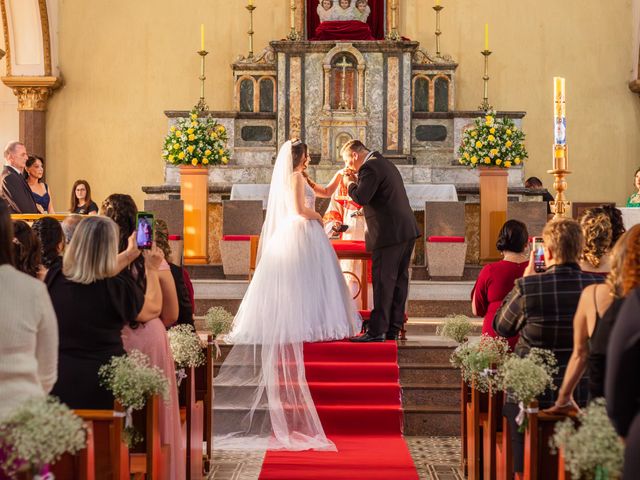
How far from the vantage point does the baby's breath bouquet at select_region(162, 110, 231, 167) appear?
12516 mm

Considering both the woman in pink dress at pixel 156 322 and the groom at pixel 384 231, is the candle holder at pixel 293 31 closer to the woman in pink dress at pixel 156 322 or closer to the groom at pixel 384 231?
the groom at pixel 384 231

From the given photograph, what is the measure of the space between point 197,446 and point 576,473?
11.7 ft

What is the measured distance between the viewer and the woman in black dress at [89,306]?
15.1 feet

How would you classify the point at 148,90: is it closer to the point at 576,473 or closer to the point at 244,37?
the point at 244,37

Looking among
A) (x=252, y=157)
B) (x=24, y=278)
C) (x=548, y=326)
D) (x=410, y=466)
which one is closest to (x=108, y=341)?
(x=24, y=278)

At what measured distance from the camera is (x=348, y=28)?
14.5m

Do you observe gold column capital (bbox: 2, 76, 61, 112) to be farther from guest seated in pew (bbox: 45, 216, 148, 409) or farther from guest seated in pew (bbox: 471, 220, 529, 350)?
guest seated in pew (bbox: 45, 216, 148, 409)

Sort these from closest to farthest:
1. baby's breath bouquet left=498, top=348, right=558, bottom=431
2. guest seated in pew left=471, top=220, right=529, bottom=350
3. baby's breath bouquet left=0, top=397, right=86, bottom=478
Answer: baby's breath bouquet left=0, top=397, right=86, bottom=478, baby's breath bouquet left=498, top=348, right=558, bottom=431, guest seated in pew left=471, top=220, right=529, bottom=350

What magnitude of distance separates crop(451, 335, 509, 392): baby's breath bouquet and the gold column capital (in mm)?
11262

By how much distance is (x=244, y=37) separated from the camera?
16.2m

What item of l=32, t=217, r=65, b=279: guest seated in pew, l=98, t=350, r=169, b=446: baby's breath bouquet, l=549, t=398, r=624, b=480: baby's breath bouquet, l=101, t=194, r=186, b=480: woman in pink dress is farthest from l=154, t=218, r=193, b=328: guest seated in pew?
l=549, t=398, r=624, b=480: baby's breath bouquet

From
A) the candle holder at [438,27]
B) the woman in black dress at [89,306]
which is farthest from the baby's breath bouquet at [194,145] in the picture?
the woman in black dress at [89,306]

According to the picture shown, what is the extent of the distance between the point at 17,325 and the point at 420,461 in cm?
433

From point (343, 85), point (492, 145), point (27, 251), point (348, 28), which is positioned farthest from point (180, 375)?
point (348, 28)
